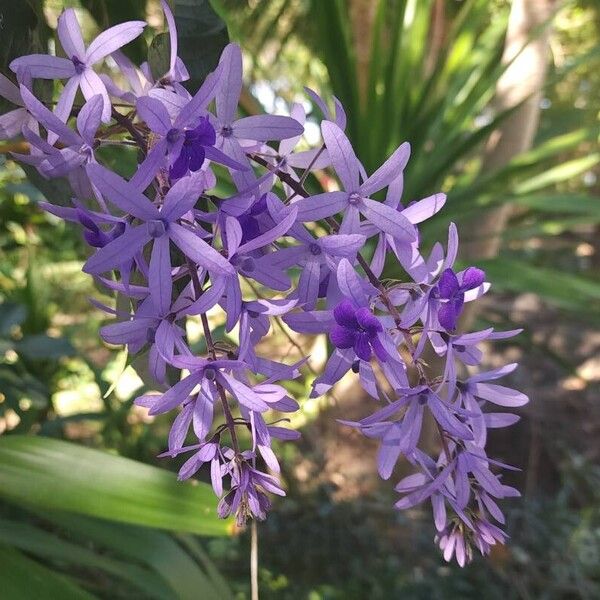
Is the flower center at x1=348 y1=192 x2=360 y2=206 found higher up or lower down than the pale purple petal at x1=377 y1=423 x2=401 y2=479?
higher up

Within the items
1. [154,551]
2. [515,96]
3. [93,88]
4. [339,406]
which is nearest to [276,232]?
[93,88]

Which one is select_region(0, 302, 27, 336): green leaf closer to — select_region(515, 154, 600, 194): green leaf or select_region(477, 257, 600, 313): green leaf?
select_region(477, 257, 600, 313): green leaf

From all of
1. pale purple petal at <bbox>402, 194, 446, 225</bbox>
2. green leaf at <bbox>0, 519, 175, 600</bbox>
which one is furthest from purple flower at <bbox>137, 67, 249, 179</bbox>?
green leaf at <bbox>0, 519, 175, 600</bbox>

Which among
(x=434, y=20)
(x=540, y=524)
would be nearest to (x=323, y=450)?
(x=540, y=524)

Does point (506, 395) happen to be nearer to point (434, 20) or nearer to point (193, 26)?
point (193, 26)

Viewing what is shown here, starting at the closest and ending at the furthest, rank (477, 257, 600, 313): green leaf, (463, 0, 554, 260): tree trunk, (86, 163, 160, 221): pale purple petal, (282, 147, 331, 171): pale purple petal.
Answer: (86, 163, 160, 221): pale purple petal → (282, 147, 331, 171): pale purple petal → (477, 257, 600, 313): green leaf → (463, 0, 554, 260): tree trunk

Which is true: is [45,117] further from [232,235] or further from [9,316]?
[9,316]

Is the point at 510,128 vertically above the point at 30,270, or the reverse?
the point at 510,128
